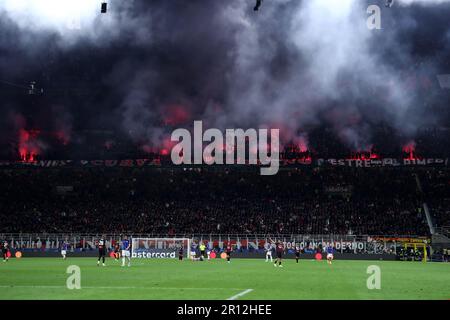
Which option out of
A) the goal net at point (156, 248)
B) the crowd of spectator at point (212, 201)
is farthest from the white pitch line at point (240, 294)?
the crowd of spectator at point (212, 201)

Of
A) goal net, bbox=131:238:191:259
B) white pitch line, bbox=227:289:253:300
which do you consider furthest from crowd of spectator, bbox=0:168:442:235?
white pitch line, bbox=227:289:253:300

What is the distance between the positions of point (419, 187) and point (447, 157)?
544 centimetres

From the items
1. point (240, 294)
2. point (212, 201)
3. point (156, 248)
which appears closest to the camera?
point (240, 294)

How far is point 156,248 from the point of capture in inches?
2357

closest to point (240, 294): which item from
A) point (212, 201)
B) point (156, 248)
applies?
point (156, 248)

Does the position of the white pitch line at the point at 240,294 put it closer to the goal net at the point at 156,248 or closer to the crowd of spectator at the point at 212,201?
the goal net at the point at 156,248

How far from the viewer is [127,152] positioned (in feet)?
277

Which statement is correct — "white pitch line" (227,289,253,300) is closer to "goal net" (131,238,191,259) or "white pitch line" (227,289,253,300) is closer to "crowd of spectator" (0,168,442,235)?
"goal net" (131,238,191,259)

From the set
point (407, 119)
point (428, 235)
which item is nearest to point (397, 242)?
point (428, 235)

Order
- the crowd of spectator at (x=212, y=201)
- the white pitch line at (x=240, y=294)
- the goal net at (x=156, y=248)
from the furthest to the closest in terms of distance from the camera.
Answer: the crowd of spectator at (x=212, y=201) → the goal net at (x=156, y=248) → the white pitch line at (x=240, y=294)

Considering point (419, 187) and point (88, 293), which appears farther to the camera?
point (419, 187)

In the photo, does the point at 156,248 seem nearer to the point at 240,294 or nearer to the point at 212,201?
the point at 212,201

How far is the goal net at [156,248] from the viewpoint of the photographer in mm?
59469

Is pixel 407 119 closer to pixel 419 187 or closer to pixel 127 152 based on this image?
pixel 419 187
